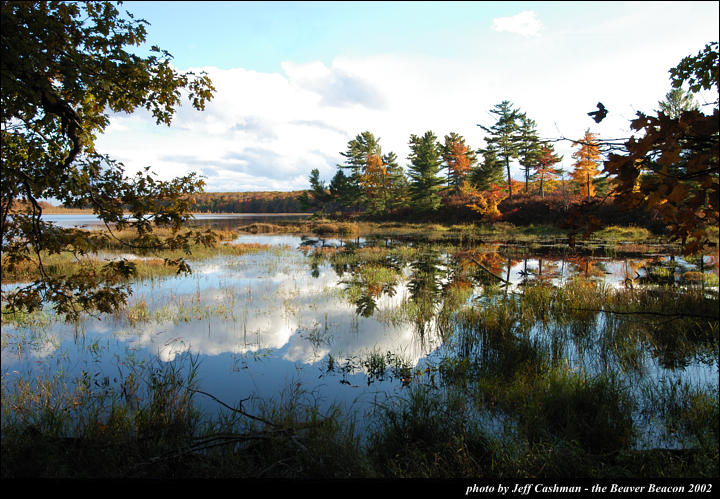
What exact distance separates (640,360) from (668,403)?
1820mm

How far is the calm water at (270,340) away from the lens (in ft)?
21.3

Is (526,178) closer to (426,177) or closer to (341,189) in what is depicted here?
(426,177)

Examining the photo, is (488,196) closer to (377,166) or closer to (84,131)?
(377,166)

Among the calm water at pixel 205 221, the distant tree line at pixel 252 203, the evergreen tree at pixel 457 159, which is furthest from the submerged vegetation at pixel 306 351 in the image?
the distant tree line at pixel 252 203

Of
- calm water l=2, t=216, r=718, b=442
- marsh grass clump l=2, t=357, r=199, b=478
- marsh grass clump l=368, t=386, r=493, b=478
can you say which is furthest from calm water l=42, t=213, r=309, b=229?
marsh grass clump l=368, t=386, r=493, b=478

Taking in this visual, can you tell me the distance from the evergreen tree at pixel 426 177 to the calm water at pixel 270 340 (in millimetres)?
40867

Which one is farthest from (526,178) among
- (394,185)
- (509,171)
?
(394,185)

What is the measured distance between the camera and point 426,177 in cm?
5616

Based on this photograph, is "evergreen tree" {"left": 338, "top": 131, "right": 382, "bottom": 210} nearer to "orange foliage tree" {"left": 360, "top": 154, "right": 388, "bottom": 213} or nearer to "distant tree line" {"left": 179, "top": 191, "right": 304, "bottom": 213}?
"orange foliage tree" {"left": 360, "top": 154, "right": 388, "bottom": 213}

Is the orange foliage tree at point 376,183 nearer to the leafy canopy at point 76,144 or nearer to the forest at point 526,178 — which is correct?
the forest at point 526,178

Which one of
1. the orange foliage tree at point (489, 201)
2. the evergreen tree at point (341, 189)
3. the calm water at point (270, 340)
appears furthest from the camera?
the evergreen tree at point (341, 189)

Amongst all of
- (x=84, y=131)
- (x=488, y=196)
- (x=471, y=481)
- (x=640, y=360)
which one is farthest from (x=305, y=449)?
(x=488, y=196)

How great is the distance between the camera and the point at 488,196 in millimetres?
49969

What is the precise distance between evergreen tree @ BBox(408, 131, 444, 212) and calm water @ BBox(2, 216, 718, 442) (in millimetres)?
40867
